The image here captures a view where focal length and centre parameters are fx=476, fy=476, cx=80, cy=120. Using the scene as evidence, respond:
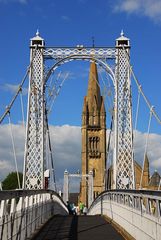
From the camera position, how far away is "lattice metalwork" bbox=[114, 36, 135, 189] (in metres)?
21.1

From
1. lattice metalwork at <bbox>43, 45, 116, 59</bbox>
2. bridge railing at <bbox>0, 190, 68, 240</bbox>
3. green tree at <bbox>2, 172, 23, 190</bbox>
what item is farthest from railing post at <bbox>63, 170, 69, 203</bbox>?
bridge railing at <bbox>0, 190, 68, 240</bbox>

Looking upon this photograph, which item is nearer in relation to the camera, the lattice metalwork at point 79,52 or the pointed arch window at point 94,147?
the lattice metalwork at point 79,52

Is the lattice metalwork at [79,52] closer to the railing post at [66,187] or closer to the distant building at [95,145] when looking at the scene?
the railing post at [66,187]

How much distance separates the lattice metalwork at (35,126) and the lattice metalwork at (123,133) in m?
3.46

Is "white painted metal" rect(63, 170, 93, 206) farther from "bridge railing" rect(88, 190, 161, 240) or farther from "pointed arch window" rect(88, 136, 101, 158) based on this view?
"bridge railing" rect(88, 190, 161, 240)

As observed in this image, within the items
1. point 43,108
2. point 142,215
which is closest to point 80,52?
point 43,108

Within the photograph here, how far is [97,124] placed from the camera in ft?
319

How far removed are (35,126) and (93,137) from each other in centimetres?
7379

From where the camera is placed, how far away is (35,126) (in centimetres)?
2238

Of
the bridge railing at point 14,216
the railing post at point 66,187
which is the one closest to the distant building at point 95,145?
the railing post at point 66,187

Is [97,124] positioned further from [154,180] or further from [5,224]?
[5,224]

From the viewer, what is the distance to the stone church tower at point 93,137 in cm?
9112

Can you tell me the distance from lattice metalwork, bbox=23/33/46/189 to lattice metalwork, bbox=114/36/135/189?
3455 mm

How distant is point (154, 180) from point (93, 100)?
20.9 meters
